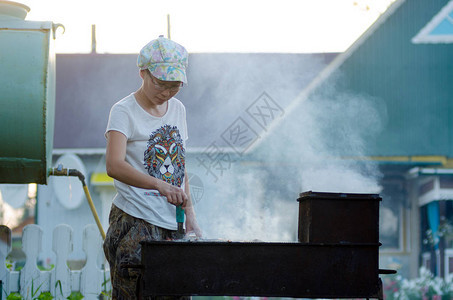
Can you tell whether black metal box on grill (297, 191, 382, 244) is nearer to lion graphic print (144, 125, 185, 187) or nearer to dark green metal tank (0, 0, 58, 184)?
lion graphic print (144, 125, 185, 187)

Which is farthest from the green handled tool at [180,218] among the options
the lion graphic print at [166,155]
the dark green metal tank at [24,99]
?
the dark green metal tank at [24,99]

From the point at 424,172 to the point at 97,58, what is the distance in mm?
10675

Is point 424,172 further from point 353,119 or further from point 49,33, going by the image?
point 49,33

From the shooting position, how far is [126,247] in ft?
10.8

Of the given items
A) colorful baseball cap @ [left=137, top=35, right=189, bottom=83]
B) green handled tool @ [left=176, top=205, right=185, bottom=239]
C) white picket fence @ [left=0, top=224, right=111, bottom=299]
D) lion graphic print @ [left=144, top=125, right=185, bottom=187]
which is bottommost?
white picket fence @ [left=0, top=224, right=111, bottom=299]

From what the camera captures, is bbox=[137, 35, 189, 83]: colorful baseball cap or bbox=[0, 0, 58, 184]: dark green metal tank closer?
bbox=[137, 35, 189, 83]: colorful baseball cap

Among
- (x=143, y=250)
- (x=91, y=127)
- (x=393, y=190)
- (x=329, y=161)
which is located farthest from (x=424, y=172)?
(x=143, y=250)

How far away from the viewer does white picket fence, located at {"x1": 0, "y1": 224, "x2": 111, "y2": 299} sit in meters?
6.05

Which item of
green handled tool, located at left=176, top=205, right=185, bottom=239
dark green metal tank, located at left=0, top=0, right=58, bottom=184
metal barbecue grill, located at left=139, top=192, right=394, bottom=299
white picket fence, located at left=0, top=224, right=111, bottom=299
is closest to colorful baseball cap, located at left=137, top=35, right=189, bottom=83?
green handled tool, located at left=176, top=205, right=185, bottom=239

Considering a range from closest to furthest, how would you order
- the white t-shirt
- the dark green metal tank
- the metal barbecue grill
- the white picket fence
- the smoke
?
the metal barbecue grill
the white t-shirt
the dark green metal tank
the white picket fence
the smoke

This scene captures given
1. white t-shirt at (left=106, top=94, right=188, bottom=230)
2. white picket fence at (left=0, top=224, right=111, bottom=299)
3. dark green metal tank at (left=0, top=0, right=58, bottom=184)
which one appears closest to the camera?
white t-shirt at (left=106, top=94, right=188, bottom=230)

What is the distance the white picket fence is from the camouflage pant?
9.59ft

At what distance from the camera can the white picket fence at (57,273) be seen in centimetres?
605

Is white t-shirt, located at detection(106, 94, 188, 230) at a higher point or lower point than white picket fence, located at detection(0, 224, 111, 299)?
higher
